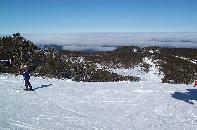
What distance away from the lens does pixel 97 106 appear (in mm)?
19703

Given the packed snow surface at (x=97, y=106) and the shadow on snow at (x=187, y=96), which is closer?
the packed snow surface at (x=97, y=106)

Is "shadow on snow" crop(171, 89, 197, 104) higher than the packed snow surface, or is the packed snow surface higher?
"shadow on snow" crop(171, 89, 197, 104)

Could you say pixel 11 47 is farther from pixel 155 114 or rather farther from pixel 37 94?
pixel 155 114

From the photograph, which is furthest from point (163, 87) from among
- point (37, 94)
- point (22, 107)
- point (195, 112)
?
point (22, 107)

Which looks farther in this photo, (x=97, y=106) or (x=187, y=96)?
(x=187, y=96)

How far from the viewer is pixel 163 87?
82.9 ft

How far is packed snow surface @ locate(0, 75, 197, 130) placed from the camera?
15953mm

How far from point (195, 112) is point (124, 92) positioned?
253 inches

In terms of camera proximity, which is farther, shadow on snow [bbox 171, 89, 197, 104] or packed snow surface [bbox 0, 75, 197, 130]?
shadow on snow [bbox 171, 89, 197, 104]

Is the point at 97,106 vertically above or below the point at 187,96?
below

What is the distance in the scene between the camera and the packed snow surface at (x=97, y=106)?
1595 centimetres

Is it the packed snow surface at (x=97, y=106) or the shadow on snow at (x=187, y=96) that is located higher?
the shadow on snow at (x=187, y=96)

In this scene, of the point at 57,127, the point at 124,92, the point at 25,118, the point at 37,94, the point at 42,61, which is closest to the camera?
the point at 57,127

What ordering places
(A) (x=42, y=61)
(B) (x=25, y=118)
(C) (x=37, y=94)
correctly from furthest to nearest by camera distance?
1. (A) (x=42, y=61)
2. (C) (x=37, y=94)
3. (B) (x=25, y=118)
